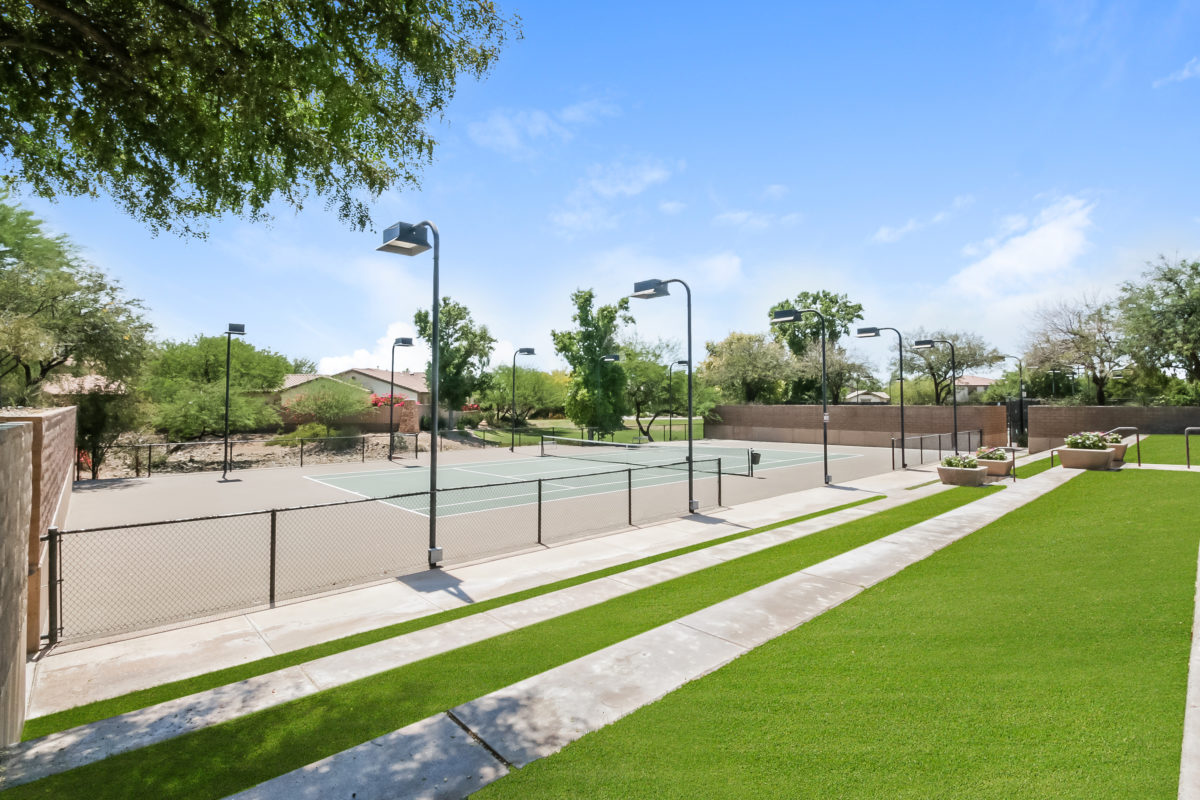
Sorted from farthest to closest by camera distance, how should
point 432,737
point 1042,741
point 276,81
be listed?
point 276,81 < point 432,737 < point 1042,741

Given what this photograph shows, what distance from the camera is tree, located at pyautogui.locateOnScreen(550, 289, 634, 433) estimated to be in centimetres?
4497

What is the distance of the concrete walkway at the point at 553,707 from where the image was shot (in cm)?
401

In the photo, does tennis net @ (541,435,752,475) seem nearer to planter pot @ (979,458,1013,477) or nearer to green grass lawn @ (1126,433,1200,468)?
planter pot @ (979,458,1013,477)

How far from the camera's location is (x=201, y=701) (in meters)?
5.32

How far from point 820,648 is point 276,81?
8.67 m

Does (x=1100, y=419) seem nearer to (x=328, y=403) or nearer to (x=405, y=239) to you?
(x=405, y=239)

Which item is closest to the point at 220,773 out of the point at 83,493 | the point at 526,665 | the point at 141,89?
the point at 526,665

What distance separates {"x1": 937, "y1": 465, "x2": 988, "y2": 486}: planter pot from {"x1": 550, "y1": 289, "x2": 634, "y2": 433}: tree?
2841cm

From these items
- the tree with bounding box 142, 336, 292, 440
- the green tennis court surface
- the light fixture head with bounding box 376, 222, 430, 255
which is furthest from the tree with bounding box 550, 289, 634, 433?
the light fixture head with bounding box 376, 222, 430, 255

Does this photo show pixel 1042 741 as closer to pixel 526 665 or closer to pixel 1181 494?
pixel 526 665

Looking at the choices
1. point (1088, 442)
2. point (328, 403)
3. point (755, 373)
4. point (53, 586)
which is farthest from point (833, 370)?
point (53, 586)

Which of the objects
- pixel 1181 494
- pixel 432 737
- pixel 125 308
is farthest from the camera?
pixel 125 308

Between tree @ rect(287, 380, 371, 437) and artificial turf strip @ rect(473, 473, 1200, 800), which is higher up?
tree @ rect(287, 380, 371, 437)

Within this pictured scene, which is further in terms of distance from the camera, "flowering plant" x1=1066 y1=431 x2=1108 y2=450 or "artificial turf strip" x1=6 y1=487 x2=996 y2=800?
"flowering plant" x1=1066 y1=431 x2=1108 y2=450
